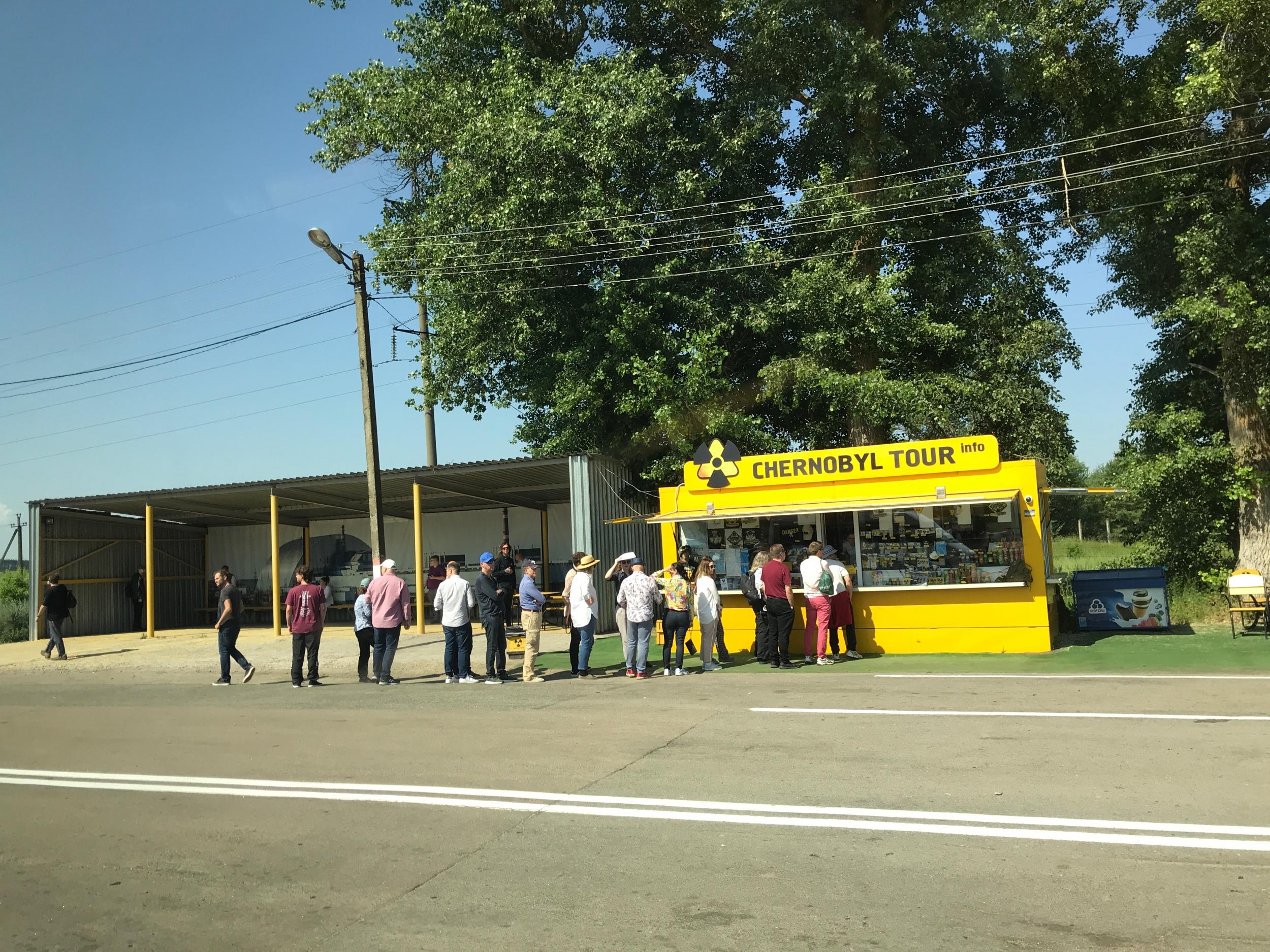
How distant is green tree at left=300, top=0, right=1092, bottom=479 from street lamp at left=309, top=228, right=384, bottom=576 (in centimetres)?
383

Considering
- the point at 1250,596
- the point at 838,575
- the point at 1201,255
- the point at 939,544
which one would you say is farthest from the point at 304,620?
the point at 1201,255

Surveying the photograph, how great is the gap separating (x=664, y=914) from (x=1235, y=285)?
16.3m

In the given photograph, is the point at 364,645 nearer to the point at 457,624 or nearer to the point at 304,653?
the point at 304,653

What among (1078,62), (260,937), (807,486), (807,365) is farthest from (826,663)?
(1078,62)

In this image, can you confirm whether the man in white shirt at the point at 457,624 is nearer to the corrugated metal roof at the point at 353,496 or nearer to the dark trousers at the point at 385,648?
the dark trousers at the point at 385,648

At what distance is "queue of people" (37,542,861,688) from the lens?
13820mm

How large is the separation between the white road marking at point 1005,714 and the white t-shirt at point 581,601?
12.9 feet

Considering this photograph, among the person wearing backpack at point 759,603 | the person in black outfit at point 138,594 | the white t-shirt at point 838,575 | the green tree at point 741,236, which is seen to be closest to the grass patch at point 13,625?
the person in black outfit at point 138,594

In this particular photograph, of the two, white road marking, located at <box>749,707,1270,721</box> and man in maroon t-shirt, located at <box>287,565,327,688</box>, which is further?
man in maroon t-shirt, located at <box>287,565,327,688</box>

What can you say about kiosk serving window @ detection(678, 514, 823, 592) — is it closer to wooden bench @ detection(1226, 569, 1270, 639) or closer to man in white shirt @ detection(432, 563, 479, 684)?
man in white shirt @ detection(432, 563, 479, 684)

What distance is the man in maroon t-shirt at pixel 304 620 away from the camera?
14305 mm

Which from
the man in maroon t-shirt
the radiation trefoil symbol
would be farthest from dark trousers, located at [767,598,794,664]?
the man in maroon t-shirt

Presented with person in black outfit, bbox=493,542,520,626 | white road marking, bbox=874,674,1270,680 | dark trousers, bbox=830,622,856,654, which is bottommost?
white road marking, bbox=874,674,1270,680

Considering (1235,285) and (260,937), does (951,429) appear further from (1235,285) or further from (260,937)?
(260,937)
